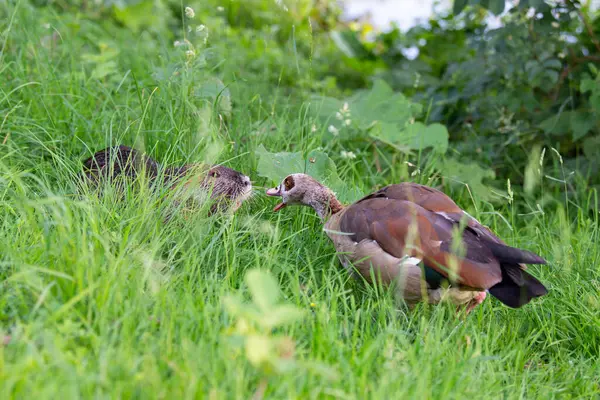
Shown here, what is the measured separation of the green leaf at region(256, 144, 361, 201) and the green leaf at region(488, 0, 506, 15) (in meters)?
1.58

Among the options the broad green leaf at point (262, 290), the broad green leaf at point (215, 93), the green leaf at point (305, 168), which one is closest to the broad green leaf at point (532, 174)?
the green leaf at point (305, 168)

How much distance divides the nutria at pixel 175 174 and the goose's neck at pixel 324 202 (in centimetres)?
42

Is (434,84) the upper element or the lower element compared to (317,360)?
lower

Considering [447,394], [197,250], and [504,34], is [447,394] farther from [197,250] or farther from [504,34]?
[504,34]

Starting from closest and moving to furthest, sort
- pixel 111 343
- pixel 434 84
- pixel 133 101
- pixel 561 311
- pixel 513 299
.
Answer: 1. pixel 111 343
2. pixel 513 299
3. pixel 561 311
4. pixel 133 101
5. pixel 434 84

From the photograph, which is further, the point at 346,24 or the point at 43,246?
the point at 346,24

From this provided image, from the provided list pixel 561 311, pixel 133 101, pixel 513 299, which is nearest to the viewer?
pixel 513 299

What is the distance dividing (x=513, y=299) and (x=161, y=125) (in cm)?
237

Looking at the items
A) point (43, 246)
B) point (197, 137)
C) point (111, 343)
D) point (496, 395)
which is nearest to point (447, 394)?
point (496, 395)

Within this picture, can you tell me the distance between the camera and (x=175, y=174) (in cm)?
418

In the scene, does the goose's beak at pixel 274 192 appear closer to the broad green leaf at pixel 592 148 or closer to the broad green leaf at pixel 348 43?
the broad green leaf at pixel 592 148

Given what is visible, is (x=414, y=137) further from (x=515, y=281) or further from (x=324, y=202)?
(x=515, y=281)

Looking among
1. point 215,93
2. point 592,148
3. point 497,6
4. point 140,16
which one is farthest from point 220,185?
point 140,16

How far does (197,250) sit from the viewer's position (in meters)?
3.53
